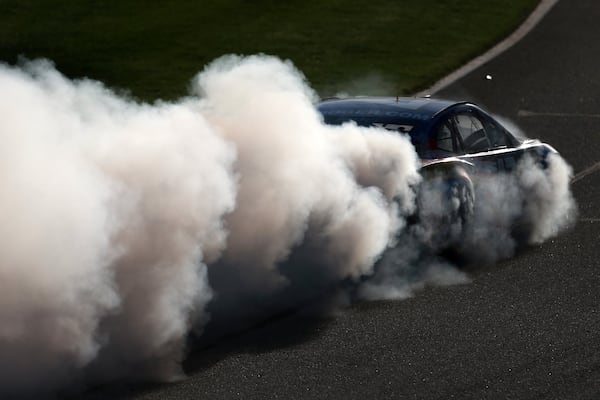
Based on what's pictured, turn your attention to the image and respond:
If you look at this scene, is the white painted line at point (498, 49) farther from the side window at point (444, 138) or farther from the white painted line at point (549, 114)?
the side window at point (444, 138)

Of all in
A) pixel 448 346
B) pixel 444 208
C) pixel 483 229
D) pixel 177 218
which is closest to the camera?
pixel 177 218

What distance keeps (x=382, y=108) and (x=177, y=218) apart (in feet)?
12.4

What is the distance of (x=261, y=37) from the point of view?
25.6m

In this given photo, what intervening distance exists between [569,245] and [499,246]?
30.7 inches

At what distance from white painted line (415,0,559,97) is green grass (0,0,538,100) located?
17 cm

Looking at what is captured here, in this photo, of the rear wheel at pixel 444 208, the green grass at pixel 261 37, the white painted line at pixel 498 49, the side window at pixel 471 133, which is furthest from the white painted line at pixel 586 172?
the green grass at pixel 261 37

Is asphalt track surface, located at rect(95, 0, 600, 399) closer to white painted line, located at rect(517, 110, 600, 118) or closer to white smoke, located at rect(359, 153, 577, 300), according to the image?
white smoke, located at rect(359, 153, 577, 300)

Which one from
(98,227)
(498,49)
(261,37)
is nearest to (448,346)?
(98,227)

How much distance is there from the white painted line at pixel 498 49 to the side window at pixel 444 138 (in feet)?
25.5

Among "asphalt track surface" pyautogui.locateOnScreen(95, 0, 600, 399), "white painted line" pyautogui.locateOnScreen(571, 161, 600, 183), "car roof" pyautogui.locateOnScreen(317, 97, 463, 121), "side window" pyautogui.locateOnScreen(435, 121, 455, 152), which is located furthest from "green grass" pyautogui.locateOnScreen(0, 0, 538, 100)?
"asphalt track surface" pyautogui.locateOnScreen(95, 0, 600, 399)

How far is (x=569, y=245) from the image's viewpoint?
1429 centimetres

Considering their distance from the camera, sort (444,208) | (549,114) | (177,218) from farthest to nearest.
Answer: (549,114) → (444,208) → (177,218)

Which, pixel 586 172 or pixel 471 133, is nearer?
pixel 471 133

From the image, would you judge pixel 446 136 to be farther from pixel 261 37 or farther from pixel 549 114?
pixel 261 37
